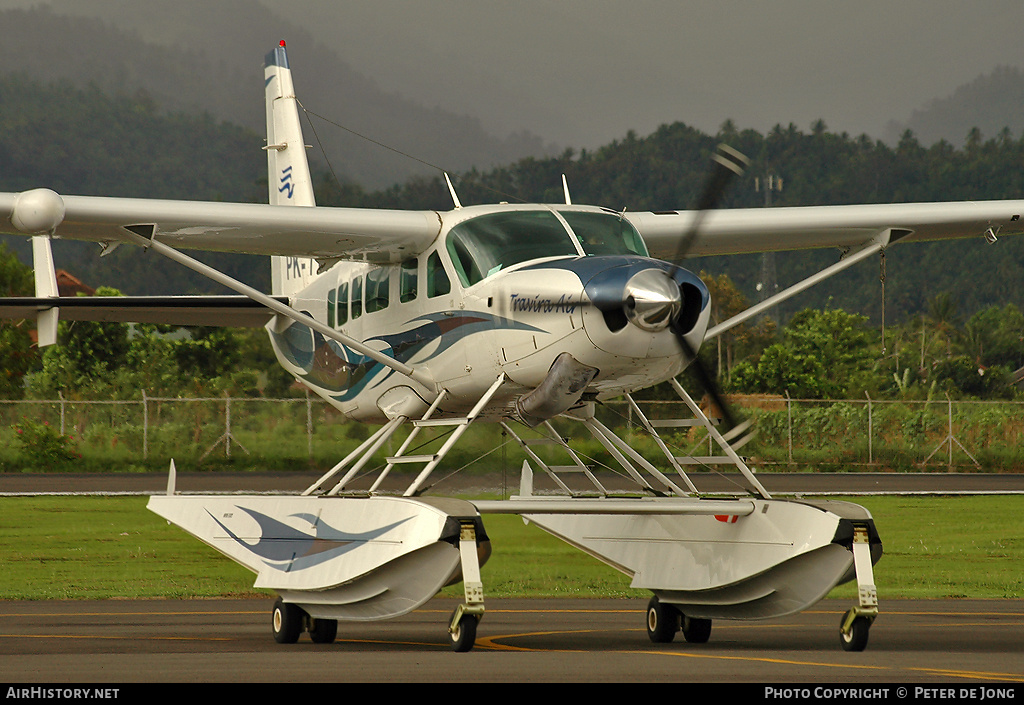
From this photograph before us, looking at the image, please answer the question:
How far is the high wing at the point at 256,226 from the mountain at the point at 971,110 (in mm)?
185930

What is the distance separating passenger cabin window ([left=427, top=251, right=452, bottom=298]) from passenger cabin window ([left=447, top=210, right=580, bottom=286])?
23 cm

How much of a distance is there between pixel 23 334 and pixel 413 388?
32399 mm

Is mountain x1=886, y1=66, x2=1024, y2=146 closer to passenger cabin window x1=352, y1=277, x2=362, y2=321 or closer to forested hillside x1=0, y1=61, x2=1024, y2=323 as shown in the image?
forested hillside x1=0, y1=61, x2=1024, y2=323

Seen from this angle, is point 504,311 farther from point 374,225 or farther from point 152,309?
point 152,309

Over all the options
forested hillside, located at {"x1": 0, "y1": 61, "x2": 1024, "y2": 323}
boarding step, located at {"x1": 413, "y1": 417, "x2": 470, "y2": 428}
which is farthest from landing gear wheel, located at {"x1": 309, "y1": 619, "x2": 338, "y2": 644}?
forested hillside, located at {"x1": 0, "y1": 61, "x2": 1024, "y2": 323}

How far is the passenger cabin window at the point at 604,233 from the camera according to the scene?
34.1 feet

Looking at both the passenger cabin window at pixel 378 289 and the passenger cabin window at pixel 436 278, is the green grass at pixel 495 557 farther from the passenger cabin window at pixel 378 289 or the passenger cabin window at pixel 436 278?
the passenger cabin window at pixel 436 278

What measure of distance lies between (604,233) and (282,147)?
8090 mm

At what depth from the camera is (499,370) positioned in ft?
33.9

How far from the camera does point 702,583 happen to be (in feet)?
35.6

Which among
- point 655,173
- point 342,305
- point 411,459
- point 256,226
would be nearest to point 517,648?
point 411,459

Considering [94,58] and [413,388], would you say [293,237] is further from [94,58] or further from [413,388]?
[94,58]

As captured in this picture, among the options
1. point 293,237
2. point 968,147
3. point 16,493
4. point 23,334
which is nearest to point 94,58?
point 968,147

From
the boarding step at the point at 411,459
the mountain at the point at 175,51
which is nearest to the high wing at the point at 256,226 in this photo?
the boarding step at the point at 411,459
